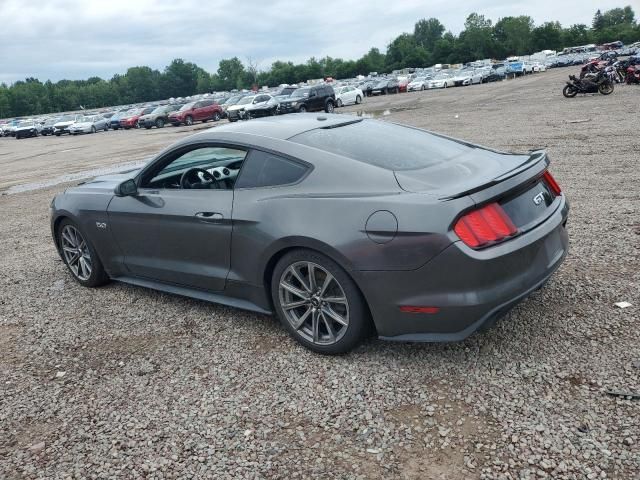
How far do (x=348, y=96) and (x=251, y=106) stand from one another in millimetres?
8716

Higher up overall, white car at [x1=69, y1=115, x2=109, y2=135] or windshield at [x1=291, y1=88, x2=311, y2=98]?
windshield at [x1=291, y1=88, x2=311, y2=98]

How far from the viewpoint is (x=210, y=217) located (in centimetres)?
412

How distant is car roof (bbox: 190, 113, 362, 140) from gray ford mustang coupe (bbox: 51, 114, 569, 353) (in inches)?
0.7

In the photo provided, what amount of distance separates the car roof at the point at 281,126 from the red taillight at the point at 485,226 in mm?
1502

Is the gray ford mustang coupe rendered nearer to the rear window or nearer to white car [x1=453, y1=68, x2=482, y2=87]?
the rear window

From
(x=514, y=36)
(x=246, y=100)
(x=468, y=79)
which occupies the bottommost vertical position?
(x=468, y=79)

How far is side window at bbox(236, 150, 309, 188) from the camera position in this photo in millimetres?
3809

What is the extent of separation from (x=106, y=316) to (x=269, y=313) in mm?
1687

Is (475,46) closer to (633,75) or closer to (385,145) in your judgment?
(633,75)

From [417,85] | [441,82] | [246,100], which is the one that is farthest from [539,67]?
[246,100]

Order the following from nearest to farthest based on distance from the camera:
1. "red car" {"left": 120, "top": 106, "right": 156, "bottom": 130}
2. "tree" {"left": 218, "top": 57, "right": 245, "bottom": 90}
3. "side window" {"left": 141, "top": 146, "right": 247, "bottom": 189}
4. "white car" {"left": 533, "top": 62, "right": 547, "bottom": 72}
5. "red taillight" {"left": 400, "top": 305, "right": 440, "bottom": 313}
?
"red taillight" {"left": 400, "top": 305, "right": 440, "bottom": 313} → "side window" {"left": 141, "top": 146, "right": 247, "bottom": 189} → "red car" {"left": 120, "top": 106, "right": 156, "bottom": 130} → "white car" {"left": 533, "top": 62, "right": 547, "bottom": 72} → "tree" {"left": 218, "top": 57, "right": 245, "bottom": 90}

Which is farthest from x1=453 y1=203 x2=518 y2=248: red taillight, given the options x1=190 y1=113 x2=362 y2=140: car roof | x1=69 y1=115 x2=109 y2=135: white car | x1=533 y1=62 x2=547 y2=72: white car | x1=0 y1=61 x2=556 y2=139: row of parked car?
x1=533 y1=62 x2=547 y2=72: white car

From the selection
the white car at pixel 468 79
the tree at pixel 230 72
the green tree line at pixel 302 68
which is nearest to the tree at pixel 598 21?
the green tree line at pixel 302 68

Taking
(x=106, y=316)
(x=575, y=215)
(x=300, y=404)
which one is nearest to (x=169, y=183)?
(x=106, y=316)
